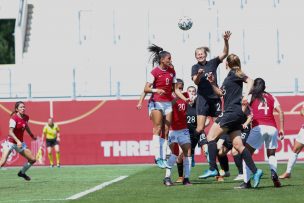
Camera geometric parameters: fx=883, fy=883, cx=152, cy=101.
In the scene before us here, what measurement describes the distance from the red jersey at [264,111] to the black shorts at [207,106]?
150cm

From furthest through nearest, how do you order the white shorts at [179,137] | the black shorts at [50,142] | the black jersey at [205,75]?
the black shorts at [50,142] < the black jersey at [205,75] < the white shorts at [179,137]

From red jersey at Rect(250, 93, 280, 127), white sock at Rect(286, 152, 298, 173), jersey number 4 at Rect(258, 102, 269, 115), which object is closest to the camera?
red jersey at Rect(250, 93, 280, 127)

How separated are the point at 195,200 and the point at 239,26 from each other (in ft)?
96.4

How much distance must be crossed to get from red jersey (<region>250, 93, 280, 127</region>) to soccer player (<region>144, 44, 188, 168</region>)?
1.40m

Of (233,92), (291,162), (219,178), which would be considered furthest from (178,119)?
(291,162)

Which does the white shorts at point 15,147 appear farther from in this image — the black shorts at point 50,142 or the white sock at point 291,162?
the black shorts at point 50,142

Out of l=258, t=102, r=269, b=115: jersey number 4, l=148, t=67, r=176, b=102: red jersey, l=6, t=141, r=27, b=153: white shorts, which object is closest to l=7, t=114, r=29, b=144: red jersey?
l=6, t=141, r=27, b=153: white shorts

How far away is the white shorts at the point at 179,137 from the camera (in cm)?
1662

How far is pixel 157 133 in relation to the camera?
16.3 meters

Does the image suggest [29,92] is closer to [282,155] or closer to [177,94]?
[282,155]

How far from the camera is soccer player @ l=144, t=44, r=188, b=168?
16.3 m

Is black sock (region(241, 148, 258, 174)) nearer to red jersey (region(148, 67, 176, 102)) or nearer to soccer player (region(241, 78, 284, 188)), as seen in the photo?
soccer player (region(241, 78, 284, 188))

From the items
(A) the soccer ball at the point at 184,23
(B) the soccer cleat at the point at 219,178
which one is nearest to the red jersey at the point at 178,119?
(B) the soccer cleat at the point at 219,178

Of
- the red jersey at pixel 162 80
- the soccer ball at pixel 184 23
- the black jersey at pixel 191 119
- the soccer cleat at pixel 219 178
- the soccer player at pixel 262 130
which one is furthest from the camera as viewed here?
the soccer ball at pixel 184 23
